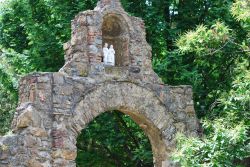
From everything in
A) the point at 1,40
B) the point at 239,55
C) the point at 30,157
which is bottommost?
the point at 30,157

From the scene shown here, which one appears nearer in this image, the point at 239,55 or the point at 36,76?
the point at 36,76

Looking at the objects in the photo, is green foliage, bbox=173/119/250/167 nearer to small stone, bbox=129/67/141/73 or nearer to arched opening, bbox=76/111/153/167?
small stone, bbox=129/67/141/73

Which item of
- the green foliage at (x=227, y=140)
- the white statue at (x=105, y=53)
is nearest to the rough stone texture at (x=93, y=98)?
the white statue at (x=105, y=53)

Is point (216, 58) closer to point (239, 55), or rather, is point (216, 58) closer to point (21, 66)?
point (239, 55)

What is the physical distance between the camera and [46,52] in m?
13.1

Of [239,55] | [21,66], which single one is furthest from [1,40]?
[239,55]

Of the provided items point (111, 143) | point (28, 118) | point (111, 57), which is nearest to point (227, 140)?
point (111, 57)

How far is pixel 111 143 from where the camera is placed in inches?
515

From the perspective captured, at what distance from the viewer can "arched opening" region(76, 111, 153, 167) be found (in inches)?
516

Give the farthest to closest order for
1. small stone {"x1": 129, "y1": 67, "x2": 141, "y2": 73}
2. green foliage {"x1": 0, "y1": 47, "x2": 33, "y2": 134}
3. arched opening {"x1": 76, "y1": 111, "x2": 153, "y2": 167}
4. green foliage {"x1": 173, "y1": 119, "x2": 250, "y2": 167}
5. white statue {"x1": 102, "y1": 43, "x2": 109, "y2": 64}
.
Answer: green foliage {"x1": 0, "y1": 47, "x2": 33, "y2": 134}, arched opening {"x1": 76, "y1": 111, "x2": 153, "y2": 167}, small stone {"x1": 129, "y1": 67, "x2": 141, "y2": 73}, white statue {"x1": 102, "y1": 43, "x2": 109, "y2": 64}, green foliage {"x1": 173, "y1": 119, "x2": 250, "y2": 167}

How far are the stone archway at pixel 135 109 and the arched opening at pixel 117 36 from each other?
2.37 ft

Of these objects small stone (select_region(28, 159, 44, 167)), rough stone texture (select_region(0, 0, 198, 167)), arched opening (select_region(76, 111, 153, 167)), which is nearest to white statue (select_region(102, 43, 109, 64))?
rough stone texture (select_region(0, 0, 198, 167))

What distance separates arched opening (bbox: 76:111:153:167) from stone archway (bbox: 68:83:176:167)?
5.79ft

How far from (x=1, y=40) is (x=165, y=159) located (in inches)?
243
